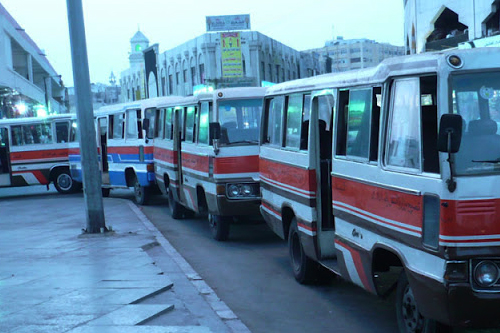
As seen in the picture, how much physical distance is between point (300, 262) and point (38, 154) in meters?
17.5

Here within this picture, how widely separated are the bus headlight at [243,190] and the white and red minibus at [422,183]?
3914mm

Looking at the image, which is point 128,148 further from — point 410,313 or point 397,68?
point 410,313

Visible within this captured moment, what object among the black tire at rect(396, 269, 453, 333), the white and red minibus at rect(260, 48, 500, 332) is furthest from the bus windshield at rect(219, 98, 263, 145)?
the black tire at rect(396, 269, 453, 333)

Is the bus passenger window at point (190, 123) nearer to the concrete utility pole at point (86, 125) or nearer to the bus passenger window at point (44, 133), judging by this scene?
the concrete utility pole at point (86, 125)

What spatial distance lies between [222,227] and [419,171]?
7.45 m

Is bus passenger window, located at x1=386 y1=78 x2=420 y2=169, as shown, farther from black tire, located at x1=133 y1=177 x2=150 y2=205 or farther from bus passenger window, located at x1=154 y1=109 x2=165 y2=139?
black tire, located at x1=133 y1=177 x2=150 y2=205

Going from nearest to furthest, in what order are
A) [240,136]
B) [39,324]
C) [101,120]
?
[39,324], [240,136], [101,120]

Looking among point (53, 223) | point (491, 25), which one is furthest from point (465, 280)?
point (491, 25)

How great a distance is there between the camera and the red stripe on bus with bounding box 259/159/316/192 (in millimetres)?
8281

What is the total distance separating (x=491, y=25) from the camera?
23672mm

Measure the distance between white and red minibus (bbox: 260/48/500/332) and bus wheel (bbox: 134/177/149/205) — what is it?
38.5 ft

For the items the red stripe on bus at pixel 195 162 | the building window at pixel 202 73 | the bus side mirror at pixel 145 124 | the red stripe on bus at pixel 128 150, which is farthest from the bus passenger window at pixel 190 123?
the building window at pixel 202 73

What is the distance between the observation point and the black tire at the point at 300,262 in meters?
8.80

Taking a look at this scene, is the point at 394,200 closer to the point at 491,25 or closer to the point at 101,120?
the point at 101,120
